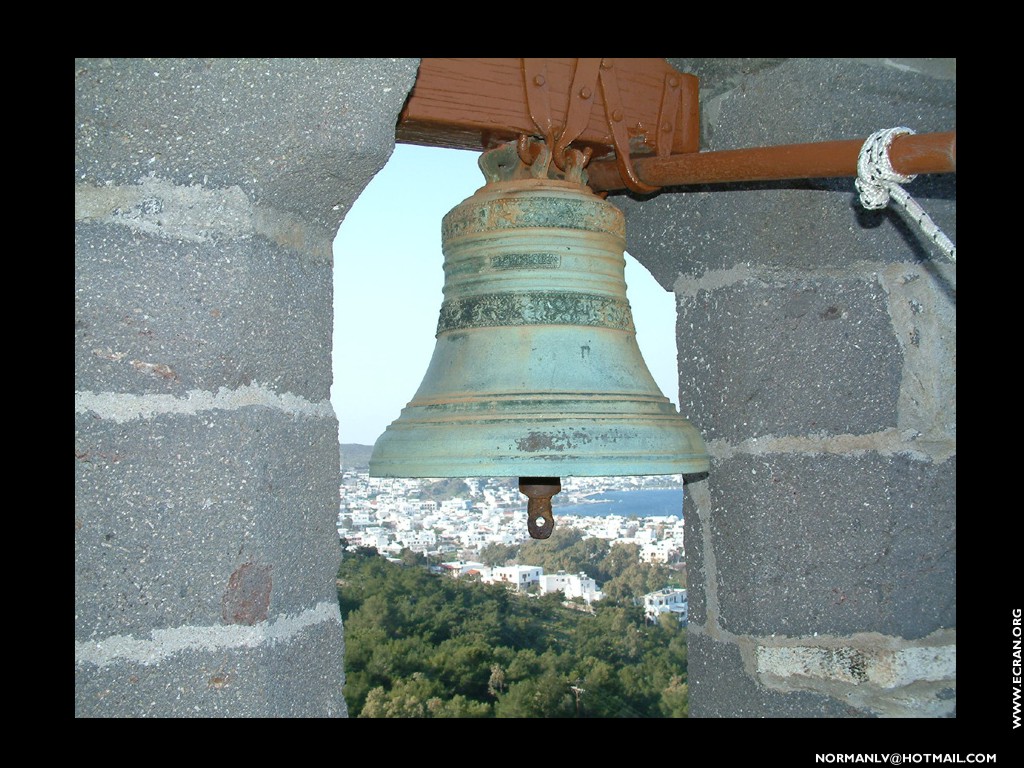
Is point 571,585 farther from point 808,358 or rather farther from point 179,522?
point 179,522

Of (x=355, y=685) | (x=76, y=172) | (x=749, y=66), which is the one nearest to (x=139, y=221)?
(x=76, y=172)

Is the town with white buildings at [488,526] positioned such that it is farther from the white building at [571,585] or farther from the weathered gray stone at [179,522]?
the weathered gray stone at [179,522]

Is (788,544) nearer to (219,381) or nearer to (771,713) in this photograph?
(771,713)

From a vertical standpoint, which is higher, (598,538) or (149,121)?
(149,121)

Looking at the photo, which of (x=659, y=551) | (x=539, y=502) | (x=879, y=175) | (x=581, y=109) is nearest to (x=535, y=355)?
(x=539, y=502)

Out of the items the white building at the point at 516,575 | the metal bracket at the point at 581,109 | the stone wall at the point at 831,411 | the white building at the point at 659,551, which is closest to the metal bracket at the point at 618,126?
the metal bracket at the point at 581,109
